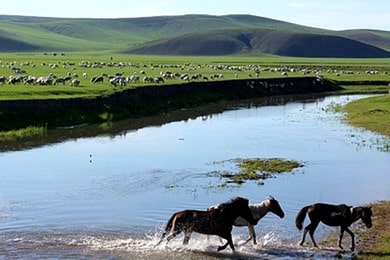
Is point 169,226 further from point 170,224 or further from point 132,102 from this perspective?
point 132,102

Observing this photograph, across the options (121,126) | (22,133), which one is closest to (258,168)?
(22,133)

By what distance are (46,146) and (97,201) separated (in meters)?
14.4

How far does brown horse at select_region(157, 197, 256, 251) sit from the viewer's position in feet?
61.0

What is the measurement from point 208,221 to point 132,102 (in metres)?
39.4

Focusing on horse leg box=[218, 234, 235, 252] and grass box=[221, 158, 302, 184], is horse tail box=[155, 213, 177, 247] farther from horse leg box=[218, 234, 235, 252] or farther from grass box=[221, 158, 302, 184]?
grass box=[221, 158, 302, 184]

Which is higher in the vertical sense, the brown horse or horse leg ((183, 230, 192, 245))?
the brown horse

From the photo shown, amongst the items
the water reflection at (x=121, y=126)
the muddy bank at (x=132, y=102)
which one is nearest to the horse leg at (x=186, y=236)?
the water reflection at (x=121, y=126)

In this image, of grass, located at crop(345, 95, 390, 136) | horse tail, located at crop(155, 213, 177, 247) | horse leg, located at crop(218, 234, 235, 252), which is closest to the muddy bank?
grass, located at crop(345, 95, 390, 136)

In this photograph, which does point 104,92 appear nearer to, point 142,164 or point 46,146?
point 46,146

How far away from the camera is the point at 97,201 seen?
2533 cm

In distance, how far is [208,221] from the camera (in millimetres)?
18672

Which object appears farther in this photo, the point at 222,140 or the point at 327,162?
the point at 222,140

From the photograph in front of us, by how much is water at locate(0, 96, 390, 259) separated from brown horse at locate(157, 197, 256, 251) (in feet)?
1.73

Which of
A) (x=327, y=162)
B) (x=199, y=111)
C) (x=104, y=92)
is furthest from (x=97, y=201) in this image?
(x=199, y=111)
